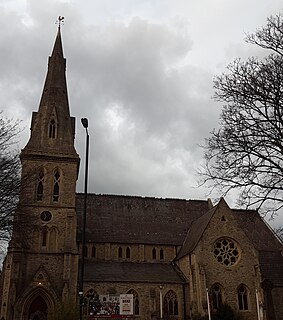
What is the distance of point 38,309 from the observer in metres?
36.3

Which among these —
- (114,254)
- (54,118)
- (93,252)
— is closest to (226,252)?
(114,254)

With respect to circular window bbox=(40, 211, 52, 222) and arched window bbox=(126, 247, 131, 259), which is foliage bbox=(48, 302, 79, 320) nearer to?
circular window bbox=(40, 211, 52, 222)

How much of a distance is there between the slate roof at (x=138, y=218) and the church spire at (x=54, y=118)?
7755mm

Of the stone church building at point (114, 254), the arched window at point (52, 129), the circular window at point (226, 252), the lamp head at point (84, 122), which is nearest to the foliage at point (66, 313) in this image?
the stone church building at point (114, 254)

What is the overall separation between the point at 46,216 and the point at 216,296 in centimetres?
1754

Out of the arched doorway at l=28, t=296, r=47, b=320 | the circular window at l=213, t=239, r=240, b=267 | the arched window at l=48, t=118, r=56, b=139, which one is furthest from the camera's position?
the arched window at l=48, t=118, r=56, b=139

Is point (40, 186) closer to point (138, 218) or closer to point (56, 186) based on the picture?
point (56, 186)

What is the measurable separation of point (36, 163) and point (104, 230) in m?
10.2

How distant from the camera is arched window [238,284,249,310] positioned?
39.2 m

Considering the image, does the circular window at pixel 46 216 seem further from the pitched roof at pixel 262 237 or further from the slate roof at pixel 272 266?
the slate roof at pixel 272 266

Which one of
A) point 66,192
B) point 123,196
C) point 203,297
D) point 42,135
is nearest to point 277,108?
point 203,297

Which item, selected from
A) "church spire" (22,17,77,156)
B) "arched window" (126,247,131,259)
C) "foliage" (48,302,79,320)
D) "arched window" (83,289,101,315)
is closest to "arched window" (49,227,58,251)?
"arched window" (83,289,101,315)

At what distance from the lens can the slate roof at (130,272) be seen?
129 ft

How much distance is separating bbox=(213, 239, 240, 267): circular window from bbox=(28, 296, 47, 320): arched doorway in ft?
53.8
